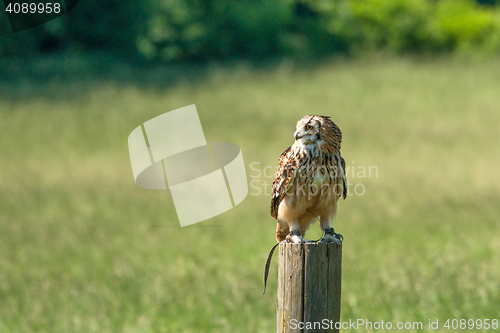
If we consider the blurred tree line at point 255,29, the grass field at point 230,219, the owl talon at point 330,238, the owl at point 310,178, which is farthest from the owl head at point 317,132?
the blurred tree line at point 255,29

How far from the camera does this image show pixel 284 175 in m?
2.52

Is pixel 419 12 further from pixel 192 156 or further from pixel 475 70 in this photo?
pixel 192 156

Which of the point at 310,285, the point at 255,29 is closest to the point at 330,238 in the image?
the point at 310,285

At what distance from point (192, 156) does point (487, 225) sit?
627cm

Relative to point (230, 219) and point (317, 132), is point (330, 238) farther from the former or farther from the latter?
point (230, 219)

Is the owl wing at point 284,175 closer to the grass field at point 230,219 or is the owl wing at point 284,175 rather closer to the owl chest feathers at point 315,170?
the owl chest feathers at point 315,170

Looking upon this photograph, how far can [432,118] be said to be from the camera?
1587cm

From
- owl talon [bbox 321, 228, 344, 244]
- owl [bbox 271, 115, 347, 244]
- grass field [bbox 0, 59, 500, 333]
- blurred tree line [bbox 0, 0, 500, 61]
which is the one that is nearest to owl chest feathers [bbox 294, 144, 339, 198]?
owl [bbox 271, 115, 347, 244]

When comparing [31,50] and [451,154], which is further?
[31,50]

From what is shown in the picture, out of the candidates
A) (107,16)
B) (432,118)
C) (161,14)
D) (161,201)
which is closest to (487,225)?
(161,201)

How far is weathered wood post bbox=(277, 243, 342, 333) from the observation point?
247 centimetres

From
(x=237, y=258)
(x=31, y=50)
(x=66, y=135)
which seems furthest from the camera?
(x=31, y=50)

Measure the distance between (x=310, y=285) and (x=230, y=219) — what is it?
6.35 m

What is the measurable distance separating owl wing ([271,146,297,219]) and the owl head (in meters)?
0.13
